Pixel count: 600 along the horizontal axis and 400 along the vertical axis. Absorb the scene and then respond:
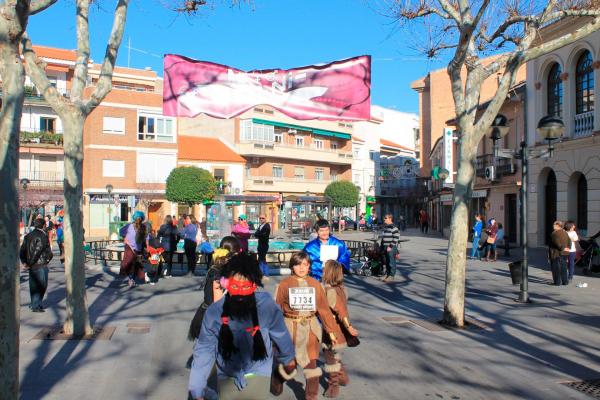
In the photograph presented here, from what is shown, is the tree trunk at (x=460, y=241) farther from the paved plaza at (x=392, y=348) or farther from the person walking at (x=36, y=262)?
the person walking at (x=36, y=262)

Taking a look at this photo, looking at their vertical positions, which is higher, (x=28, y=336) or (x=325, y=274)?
(x=325, y=274)

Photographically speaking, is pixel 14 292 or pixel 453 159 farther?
pixel 453 159

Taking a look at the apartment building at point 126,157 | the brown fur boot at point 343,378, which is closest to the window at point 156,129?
the apartment building at point 126,157

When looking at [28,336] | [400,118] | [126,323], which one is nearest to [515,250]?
[126,323]

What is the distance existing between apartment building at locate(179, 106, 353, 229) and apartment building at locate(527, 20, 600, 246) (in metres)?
28.4

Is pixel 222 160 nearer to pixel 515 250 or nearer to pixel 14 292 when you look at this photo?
pixel 515 250

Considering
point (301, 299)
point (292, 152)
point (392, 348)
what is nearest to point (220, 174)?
point (292, 152)

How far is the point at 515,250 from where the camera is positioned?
25109mm

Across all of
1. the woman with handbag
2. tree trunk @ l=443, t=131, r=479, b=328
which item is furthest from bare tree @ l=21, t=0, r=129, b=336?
the woman with handbag

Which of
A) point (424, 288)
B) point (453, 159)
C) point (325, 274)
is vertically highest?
point (453, 159)

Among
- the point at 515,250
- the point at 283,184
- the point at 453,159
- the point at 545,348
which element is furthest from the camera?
the point at 283,184

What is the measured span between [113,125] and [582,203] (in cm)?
3353

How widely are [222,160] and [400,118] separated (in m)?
40.1

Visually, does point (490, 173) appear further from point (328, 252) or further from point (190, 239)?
point (328, 252)
